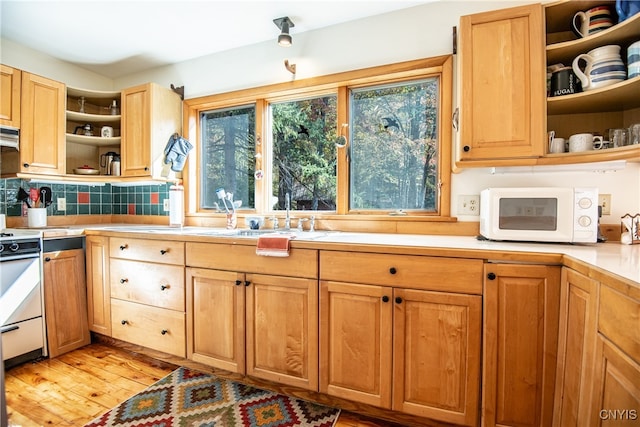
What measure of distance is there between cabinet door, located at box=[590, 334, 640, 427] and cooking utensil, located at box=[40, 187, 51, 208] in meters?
3.55

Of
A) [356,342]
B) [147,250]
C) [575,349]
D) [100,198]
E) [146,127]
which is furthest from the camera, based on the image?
[100,198]

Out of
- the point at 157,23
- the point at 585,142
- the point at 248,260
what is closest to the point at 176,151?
the point at 157,23

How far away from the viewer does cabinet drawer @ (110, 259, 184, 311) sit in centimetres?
198

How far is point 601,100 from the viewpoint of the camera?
1.50m

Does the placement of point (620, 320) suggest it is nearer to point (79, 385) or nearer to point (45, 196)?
point (79, 385)

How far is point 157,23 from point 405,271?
2387 mm

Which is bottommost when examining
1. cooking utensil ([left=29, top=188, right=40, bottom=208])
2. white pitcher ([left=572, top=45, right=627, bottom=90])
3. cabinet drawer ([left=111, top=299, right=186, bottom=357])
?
cabinet drawer ([left=111, top=299, right=186, bottom=357])

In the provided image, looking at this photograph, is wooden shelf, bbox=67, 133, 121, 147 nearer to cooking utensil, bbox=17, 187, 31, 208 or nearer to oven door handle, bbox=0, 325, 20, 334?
cooking utensil, bbox=17, 187, 31, 208

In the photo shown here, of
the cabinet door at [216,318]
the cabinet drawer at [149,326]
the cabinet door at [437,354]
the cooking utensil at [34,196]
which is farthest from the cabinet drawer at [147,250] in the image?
the cabinet door at [437,354]

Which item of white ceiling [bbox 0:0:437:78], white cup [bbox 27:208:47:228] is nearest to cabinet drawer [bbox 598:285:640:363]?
white ceiling [bbox 0:0:437:78]

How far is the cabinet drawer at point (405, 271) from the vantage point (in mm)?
1365

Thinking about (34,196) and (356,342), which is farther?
(34,196)

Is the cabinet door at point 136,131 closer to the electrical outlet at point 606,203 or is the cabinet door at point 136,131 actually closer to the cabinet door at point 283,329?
the cabinet door at point 283,329

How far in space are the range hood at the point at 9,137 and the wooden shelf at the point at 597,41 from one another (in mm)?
3424
